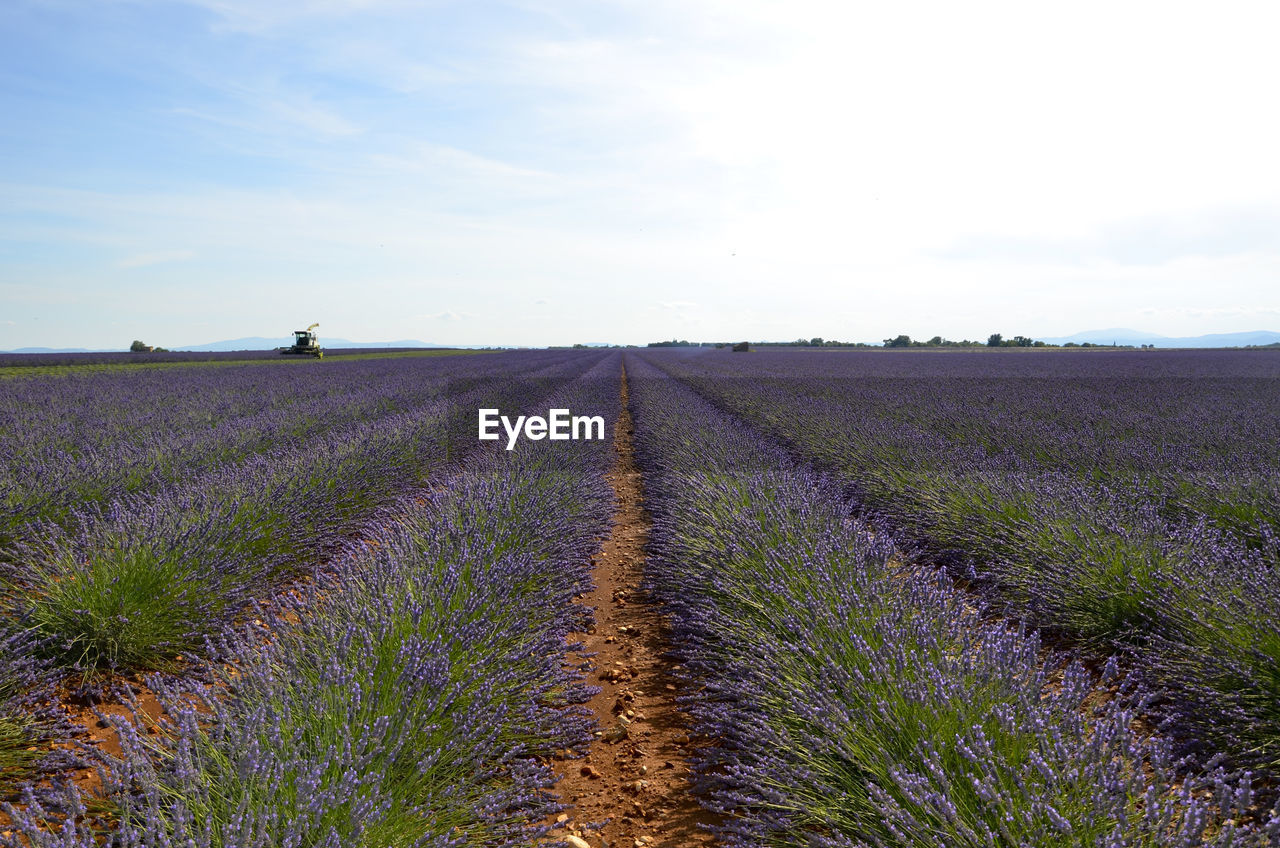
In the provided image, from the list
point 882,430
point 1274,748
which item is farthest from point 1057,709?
point 882,430

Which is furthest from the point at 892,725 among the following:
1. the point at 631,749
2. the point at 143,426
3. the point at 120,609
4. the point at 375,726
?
the point at 143,426

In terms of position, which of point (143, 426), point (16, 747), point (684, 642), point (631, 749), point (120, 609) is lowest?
point (631, 749)

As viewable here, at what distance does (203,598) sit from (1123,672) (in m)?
4.56

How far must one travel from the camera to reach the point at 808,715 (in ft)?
6.88

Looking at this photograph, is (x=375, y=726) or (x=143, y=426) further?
(x=143, y=426)

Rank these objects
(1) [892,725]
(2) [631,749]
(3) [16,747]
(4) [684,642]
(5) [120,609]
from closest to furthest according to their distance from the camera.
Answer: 1. (1) [892,725]
2. (3) [16,747]
3. (2) [631,749]
4. (5) [120,609]
5. (4) [684,642]

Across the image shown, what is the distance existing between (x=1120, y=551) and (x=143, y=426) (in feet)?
31.5

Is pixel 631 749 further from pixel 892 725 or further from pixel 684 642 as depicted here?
pixel 892 725

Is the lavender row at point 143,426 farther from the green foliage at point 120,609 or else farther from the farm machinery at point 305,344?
the farm machinery at point 305,344

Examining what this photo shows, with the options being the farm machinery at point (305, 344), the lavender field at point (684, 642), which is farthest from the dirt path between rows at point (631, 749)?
the farm machinery at point (305, 344)

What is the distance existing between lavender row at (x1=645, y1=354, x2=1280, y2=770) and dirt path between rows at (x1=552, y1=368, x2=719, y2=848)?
1533 millimetres

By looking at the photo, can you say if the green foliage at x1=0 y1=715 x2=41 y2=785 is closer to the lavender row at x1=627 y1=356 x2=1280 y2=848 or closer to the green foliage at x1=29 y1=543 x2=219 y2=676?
the green foliage at x1=29 y1=543 x2=219 y2=676

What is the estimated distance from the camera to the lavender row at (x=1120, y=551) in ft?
8.00

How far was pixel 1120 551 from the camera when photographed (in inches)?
135
